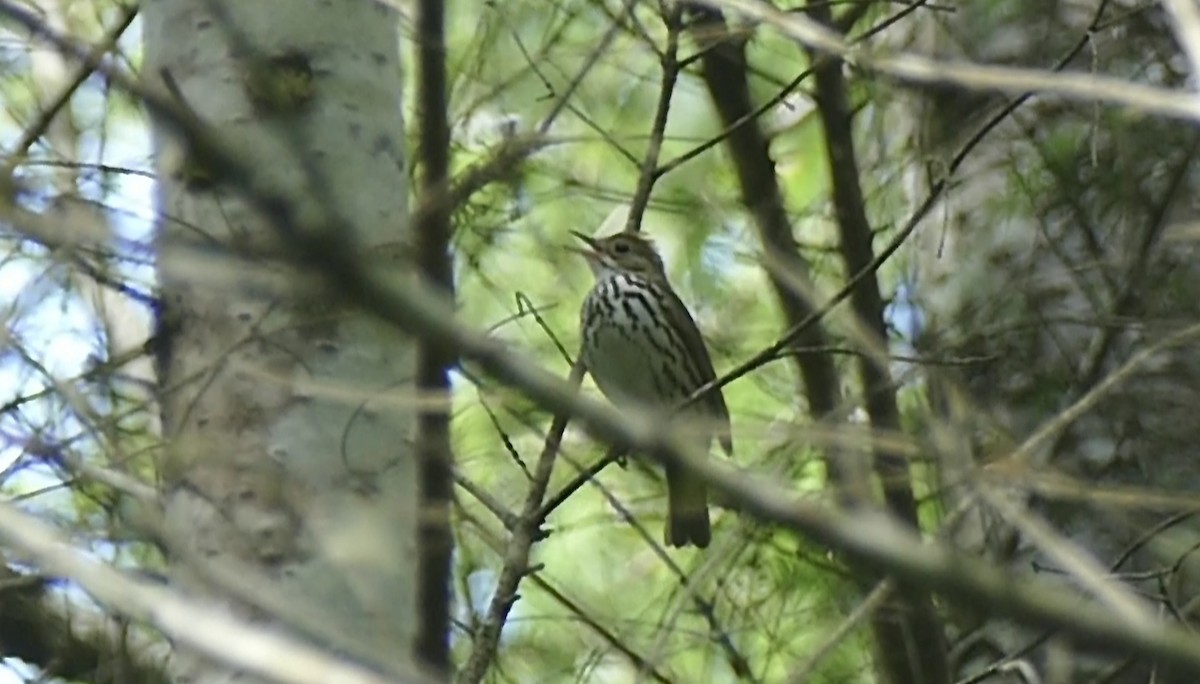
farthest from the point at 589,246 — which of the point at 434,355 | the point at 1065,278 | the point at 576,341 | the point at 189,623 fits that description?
the point at 189,623

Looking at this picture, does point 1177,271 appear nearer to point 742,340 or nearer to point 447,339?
point 742,340

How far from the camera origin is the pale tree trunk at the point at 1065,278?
3789 millimetres

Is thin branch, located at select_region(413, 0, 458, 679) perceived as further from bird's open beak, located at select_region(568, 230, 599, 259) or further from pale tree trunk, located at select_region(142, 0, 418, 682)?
bird's open beak, located at select_region(568, 230, 599, 259)

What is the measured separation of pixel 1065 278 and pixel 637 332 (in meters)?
1.39

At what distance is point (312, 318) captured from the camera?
2.46 m

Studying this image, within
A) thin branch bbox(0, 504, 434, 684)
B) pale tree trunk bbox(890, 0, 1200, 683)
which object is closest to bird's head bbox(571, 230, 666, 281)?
pale tree trunk bbox(890, 0, 1200, 683)

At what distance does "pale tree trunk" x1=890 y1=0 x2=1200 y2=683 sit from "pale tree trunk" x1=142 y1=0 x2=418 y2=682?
1.38 m

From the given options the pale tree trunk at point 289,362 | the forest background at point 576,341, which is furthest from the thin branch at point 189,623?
the pale tree trunk at point 289,362

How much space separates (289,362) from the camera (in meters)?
2.48

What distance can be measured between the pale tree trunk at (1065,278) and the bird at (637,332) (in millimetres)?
841

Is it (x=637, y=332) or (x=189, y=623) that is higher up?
(x=637, y=332)

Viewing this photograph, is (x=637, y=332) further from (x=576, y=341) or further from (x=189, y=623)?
(x=189, y=623)

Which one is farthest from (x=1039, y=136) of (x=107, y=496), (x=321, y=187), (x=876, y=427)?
(x=321, y=187)

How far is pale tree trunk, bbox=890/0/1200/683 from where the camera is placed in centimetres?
379
